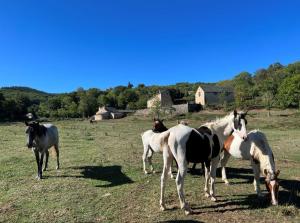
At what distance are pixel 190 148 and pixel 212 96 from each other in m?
86.8

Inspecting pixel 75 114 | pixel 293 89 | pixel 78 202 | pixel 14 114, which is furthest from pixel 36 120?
pixel 75 114

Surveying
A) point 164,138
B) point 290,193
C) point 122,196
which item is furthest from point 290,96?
point 164,138

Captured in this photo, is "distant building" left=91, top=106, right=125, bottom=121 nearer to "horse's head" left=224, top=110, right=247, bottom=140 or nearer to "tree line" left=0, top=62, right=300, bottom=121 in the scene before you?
"tree line" left=0, top=62, right=300, bottom=121

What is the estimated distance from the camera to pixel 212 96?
3632 inches

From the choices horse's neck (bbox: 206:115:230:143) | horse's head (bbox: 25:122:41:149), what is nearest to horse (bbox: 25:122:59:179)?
horse's head (bbox: 25:122:41:149)

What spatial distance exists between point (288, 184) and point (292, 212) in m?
3.09

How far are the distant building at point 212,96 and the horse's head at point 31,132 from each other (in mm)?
80173

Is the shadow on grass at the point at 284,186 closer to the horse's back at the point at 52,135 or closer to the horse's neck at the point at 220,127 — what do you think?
the horse's neck at the point at 220,127

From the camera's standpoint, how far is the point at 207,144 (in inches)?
315

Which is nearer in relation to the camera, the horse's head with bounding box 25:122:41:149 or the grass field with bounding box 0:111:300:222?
the grass field with bounding box 0:111:300:222

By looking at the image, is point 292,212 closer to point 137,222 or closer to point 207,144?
point 207,144

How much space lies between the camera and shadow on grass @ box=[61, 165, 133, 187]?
10931 mm

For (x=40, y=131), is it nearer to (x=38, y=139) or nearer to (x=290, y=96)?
(x=38, y=139)

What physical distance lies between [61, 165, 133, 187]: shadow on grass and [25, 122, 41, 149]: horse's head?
2275 millimetres
